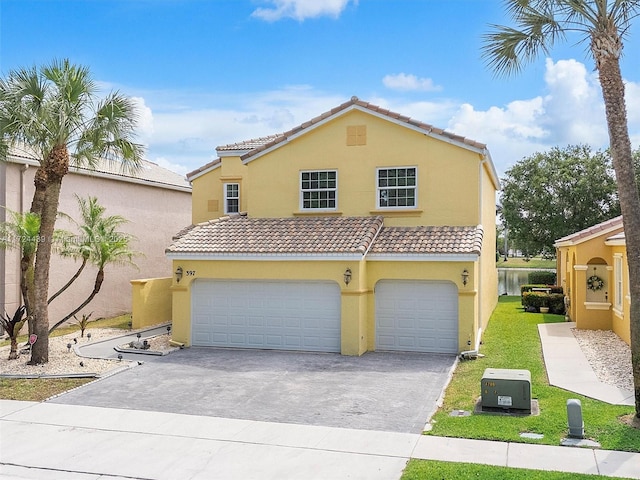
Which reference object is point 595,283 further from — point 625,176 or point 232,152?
point 232,152

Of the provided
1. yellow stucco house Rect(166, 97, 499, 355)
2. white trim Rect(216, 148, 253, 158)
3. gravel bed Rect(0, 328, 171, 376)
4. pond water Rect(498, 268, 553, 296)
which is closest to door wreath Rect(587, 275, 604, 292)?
yellow stucco house Rect(166, 97, 499, 355)

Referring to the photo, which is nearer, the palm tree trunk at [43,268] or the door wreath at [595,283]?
the palm tree trunk at [43,268]

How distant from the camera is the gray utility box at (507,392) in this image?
34.4 ft

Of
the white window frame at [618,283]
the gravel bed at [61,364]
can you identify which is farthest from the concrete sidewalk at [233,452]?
the white window frame at [618,283]

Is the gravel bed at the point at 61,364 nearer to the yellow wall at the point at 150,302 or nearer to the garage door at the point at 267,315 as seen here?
the garage door at the point at 267,315

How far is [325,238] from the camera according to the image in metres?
17.4

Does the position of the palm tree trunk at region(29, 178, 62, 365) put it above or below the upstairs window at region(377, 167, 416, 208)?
below

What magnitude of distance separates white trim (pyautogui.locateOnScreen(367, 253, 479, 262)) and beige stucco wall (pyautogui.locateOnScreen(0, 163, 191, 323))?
12.8 metres

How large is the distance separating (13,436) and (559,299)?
2231 centimetres

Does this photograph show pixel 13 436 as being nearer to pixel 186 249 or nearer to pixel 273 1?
pixel 186 249

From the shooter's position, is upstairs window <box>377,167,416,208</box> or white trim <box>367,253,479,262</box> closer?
white trim <box>367,253,479,262</box>

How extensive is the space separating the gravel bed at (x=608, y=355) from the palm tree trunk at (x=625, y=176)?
2.82m

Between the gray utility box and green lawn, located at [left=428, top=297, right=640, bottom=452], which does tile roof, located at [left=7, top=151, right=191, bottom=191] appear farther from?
the gray utility box

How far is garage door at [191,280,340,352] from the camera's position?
667 inches
